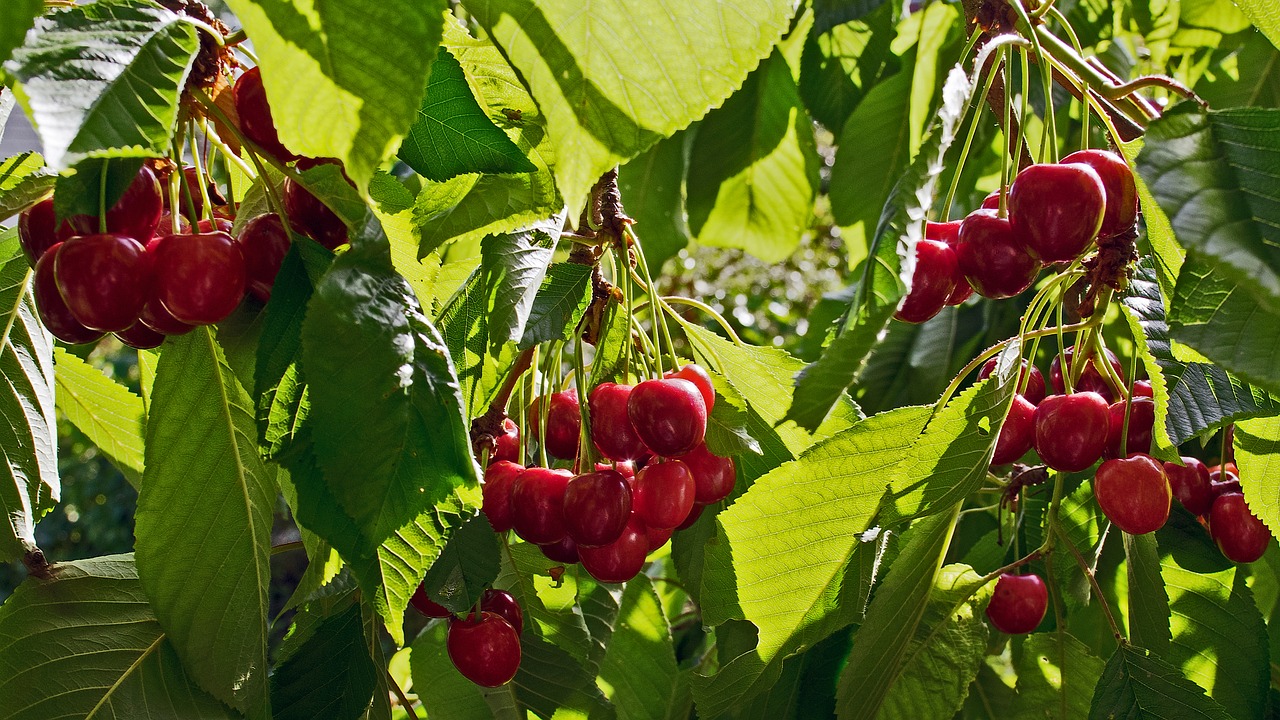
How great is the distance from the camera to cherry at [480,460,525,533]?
0.75 meters

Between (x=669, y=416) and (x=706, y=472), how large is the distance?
0.39 feet

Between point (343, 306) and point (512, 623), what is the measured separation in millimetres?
413

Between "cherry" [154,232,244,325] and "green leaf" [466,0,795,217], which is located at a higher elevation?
"green leaf" [466,0,795,217]

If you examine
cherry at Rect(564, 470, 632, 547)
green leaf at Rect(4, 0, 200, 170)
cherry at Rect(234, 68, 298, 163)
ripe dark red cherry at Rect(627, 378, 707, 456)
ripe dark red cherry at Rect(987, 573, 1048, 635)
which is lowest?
ripe dark red cherry at Rect(987, 573, 1048, 635)

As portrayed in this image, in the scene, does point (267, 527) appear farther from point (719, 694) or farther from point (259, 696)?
point (719, 694)

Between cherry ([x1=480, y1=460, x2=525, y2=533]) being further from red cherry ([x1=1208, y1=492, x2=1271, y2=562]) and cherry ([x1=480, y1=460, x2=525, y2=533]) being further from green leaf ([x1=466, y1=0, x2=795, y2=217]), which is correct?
red cherry ([x1=1208, y1=492, x2=1271, y2=562])

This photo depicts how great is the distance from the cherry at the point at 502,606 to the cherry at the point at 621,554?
0.27 ft

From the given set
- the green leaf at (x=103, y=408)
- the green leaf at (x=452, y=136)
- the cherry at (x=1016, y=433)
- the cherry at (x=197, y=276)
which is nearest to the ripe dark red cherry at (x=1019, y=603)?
the cherry at (x=1016, y=433)

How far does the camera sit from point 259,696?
69cm

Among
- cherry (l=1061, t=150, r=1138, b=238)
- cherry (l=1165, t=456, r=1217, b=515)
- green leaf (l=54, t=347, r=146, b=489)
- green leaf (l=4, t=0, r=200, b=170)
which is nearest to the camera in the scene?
green leaf (l=4, t=0, r=200, b=170)

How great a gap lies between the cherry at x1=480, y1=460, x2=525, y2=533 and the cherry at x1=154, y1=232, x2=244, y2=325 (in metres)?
0.27

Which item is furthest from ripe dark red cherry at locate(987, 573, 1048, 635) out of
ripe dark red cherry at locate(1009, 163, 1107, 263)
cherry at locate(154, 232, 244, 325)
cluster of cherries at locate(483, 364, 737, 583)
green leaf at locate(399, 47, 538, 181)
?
cherry at locate(154, 232, 244, 325)

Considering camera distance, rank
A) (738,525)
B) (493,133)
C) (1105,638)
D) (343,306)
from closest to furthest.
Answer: (343,306) → (493,133) → (738,525) → (1105,638)

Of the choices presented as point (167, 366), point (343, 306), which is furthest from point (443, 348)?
point (167, 366)
